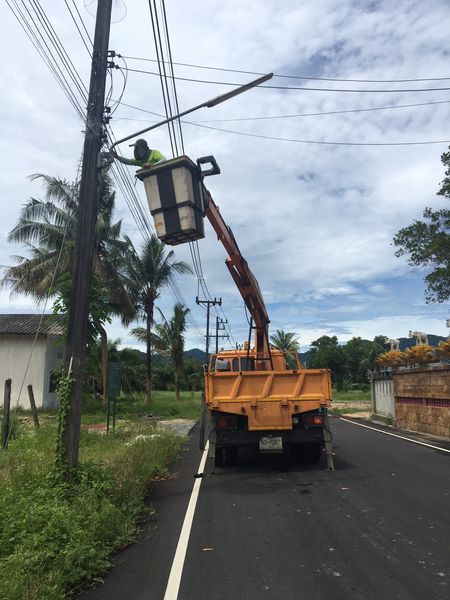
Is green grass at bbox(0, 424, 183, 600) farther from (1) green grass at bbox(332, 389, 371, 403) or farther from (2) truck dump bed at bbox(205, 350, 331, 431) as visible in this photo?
(1) green grass at bbox(332, 389, 371, 403)

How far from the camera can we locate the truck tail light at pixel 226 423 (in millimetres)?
9961

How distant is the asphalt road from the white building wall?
59.4 feet

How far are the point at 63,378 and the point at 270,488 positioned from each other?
3.80m

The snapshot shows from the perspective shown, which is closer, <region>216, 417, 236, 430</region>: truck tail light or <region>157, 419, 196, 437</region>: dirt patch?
<region>216, 417, 236, 430</region>: truck tail light

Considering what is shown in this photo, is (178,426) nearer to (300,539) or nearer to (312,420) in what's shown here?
(312,420)

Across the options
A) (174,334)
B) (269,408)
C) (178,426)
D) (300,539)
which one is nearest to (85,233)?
(269,408)

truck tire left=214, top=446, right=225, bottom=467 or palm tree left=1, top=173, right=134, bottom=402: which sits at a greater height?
palm tree left=1, top=173, right=134, bottom=402

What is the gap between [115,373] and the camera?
14789 millimetres

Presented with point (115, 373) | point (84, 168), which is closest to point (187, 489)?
point (84, 168)

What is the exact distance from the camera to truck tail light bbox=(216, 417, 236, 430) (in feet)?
32.7

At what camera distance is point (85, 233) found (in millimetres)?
7750

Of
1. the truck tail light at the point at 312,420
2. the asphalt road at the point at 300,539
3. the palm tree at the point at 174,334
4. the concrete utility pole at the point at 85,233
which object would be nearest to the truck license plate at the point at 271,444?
the asphalt road at the point at 300,539

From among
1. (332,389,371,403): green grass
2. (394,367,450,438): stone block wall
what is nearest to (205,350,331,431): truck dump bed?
(394,367,450,438): stone block wall

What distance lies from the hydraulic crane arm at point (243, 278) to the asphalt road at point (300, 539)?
3.83 meters
